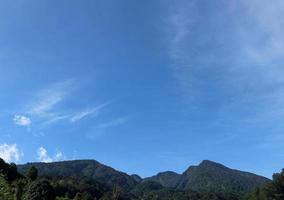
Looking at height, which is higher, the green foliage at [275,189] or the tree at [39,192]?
the green foliage at [275,189]

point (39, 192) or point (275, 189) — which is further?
point (275, 189)

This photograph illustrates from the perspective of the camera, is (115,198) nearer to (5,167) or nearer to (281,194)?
(5,167)

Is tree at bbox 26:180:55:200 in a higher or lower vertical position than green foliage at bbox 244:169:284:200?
lower

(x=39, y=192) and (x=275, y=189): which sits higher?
(x=275, y=189)

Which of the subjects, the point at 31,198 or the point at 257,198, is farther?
the point at 257,198

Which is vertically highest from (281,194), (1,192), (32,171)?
(281,194)

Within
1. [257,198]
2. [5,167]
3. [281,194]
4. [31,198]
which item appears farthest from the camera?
[257,198]

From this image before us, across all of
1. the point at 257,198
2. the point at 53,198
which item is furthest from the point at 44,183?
the point at 257,198

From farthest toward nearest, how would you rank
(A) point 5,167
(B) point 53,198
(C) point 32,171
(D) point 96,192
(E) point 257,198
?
(D) point 96,192, (E) point 257,198, (A) point 5,167, (C) point 32,171, (B) point 53,198

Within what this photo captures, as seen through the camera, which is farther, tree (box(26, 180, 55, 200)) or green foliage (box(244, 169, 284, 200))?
green foliage (box(244, 169, 284, 200))

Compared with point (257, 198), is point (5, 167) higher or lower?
lower

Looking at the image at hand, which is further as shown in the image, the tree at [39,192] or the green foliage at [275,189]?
the green foliage at [275,189]

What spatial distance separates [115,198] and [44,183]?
17.0ft

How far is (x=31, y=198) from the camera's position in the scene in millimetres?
33250
